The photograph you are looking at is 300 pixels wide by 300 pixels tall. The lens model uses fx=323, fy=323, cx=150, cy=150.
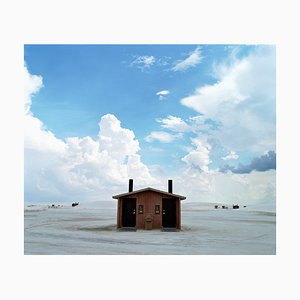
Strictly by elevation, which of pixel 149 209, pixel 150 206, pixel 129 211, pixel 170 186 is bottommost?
pixel 129 211

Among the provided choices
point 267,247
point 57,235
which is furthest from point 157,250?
point 57,235

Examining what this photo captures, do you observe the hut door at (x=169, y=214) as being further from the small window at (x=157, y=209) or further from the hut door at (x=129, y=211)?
the hut door at (x=129, y=211)

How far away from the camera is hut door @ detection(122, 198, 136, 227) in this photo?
65.9ft

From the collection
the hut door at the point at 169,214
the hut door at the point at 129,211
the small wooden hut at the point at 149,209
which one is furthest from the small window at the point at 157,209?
the hut door at the point at 129,211

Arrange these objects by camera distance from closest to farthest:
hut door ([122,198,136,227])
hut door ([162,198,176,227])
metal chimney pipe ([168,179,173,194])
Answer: hut door ([162,198,176,227]) < hut door ([122,198,136,227]) < metal chimney pipe ([168,179,173,194])

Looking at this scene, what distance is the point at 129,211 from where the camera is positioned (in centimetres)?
2011

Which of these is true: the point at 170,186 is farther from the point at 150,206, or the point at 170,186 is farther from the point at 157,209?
the point at 150,206

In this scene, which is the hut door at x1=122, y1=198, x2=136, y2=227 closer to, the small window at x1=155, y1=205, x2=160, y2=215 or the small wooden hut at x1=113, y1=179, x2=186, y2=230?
the small wooden hut at x1=113, y1=179, x2=186, y2=230

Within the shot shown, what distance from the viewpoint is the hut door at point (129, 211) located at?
2008cm

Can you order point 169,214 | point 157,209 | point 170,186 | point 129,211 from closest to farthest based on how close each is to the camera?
point 157,209, point 169,214, point 129,211, point 170,186

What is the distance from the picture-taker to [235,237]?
1772 centimetres

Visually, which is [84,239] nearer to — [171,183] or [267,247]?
[171,183]

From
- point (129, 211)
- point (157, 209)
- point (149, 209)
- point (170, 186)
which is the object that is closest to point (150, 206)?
point (149, 209)

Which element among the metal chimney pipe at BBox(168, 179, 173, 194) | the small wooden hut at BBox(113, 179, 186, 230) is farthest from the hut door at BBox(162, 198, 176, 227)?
the metal chimney pipe at BBox(168, 179, 173, 194)
